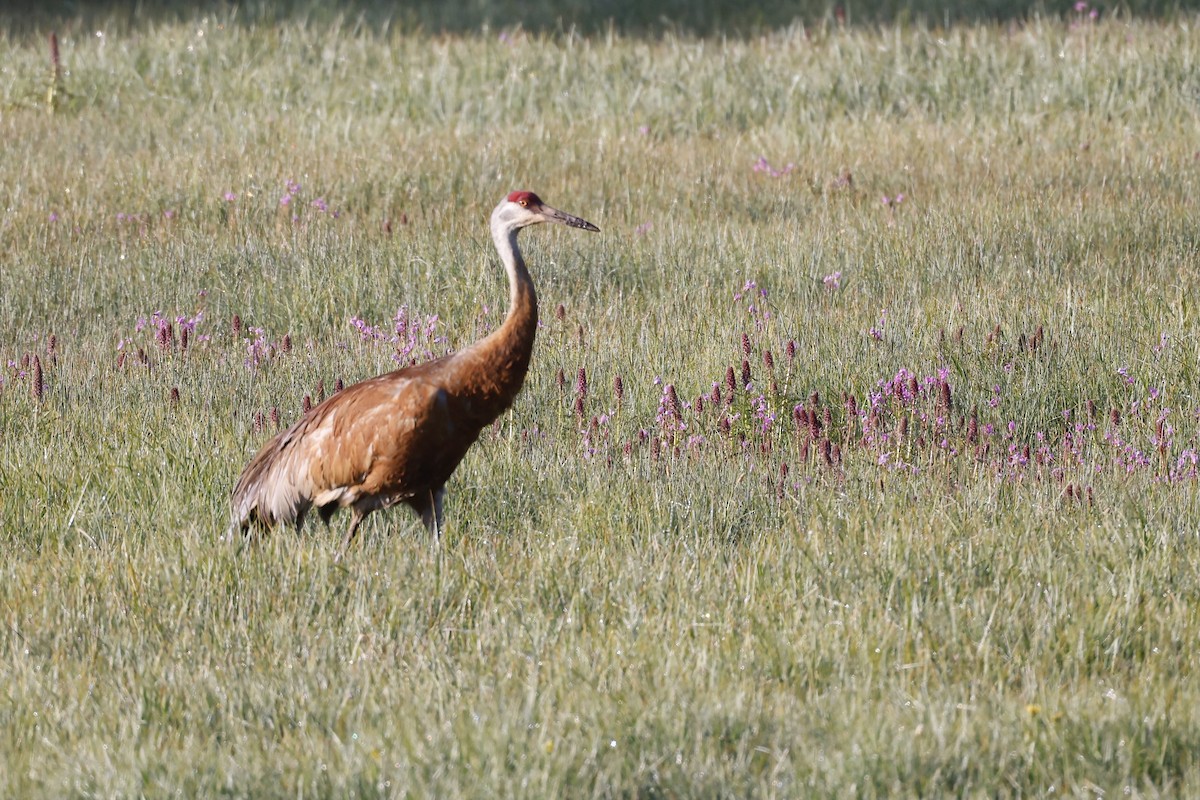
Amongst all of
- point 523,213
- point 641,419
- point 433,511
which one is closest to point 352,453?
point 433,511

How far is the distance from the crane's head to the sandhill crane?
0.05ft

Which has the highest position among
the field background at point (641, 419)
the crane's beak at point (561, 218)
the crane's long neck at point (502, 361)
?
the crane's beak at point (561, 218)

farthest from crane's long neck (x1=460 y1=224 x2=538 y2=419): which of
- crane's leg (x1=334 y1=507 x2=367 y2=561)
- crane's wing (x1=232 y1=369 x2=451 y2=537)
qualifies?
crane's leg (x1=334 y1=507 x2=367 y2=561)

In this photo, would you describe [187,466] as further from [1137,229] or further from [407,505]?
[1137,229]

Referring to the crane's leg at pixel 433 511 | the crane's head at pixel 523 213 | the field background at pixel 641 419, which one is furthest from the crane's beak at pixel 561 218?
the crane's leg at pixel 433 511

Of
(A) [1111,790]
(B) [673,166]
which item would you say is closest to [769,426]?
(A) [1111,790]

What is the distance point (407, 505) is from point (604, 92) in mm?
8069

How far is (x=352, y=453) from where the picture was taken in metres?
5.71

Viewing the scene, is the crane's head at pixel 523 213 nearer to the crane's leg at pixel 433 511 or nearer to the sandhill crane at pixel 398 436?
the sandhill crane at pixel 398 436

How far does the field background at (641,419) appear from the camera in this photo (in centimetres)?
402

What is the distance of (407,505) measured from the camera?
6309 millimetres

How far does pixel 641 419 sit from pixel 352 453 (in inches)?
66.7

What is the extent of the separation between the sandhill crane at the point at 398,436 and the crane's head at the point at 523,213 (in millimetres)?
15

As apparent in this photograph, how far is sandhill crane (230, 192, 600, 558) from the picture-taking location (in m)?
5.59
